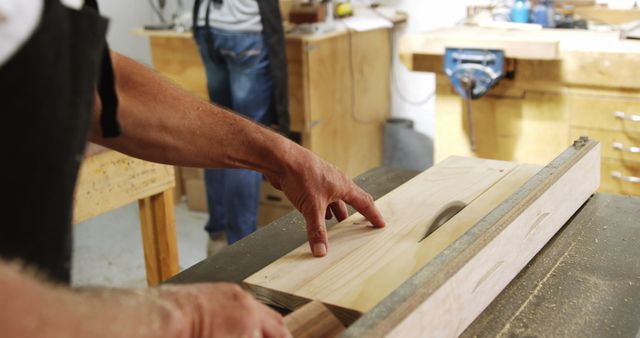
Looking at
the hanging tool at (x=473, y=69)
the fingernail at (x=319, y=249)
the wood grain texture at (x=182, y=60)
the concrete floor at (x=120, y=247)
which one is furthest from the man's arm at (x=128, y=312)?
the wood grain texture at (x=182, y=60)

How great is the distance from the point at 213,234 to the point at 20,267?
2576mm

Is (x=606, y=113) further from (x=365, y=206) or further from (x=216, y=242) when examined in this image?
(x=216, y=242)

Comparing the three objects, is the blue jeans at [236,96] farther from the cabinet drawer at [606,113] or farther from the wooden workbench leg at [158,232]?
the cabinet drawer at [606,113]

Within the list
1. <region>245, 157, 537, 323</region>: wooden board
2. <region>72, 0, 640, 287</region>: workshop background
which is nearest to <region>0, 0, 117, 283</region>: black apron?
<region>245, 157, 537, 323</region>: wooden board

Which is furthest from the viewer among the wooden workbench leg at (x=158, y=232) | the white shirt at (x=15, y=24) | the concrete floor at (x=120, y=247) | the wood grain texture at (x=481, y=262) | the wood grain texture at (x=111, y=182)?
the concrete floor at (x=120, y=247)

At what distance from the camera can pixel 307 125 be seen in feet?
10.8

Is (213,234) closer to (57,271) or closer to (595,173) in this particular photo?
(595,173)

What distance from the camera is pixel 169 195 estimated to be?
2008 mm

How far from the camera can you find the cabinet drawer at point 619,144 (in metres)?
2.42

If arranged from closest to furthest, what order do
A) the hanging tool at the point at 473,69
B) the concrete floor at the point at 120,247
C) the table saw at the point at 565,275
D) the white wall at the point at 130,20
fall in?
the table saw at the point at 565,275, the hanging tool at the point at 473,69, the concrete floor at the point at 120,247, the white wall at the point at 130,20

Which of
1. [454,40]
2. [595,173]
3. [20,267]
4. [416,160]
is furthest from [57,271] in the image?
[416,160]

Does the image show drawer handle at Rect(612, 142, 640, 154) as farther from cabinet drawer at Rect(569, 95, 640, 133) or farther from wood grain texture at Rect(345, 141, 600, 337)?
wood grain texture at Rect(345, 141, 600, 337)

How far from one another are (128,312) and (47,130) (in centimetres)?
18

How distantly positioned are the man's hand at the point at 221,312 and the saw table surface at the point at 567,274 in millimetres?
383
